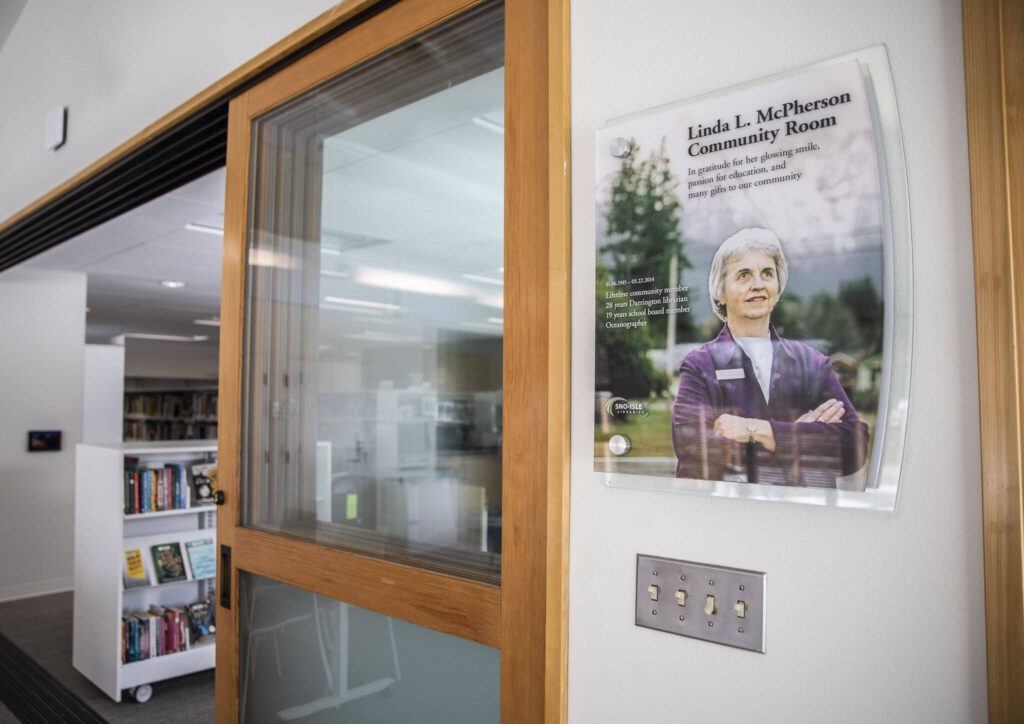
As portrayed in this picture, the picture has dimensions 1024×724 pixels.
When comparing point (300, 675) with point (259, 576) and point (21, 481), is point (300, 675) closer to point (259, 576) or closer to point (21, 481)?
point (259, 576)

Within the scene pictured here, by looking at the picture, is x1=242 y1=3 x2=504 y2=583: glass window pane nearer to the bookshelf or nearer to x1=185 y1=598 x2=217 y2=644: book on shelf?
x1=185 y1=598 x2=217 y2=644: book on shelf

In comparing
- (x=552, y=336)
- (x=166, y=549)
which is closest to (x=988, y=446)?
(x=552, y=336)

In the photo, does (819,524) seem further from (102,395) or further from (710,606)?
(102,395)

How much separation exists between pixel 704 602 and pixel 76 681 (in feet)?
13.2

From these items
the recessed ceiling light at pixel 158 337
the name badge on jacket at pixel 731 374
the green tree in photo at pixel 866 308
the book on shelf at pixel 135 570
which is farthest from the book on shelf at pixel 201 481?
the recessed ceiling light at pixel 158 337

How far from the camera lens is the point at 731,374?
0.95m

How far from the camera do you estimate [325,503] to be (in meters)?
1.76

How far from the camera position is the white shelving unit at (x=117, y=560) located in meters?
3.40

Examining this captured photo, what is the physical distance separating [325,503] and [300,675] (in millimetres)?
433

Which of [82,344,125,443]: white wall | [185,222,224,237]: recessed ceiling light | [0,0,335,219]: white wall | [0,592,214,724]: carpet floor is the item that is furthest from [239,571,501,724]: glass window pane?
[82,344,125,443]: white wall

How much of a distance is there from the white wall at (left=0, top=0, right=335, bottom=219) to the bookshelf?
6990 millimetres

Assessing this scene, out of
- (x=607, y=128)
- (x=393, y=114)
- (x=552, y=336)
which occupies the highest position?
(x=393, y=114)

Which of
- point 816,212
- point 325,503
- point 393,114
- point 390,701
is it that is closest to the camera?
point 816,212

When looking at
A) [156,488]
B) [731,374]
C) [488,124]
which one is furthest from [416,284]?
[731,374]
